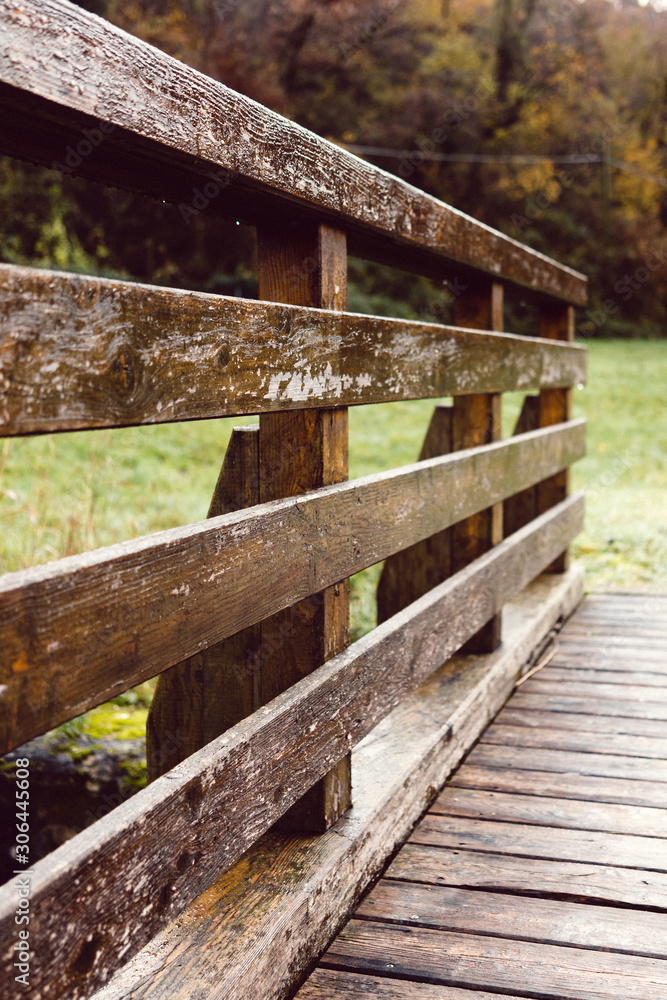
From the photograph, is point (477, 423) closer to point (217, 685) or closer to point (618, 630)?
point (217, 685)

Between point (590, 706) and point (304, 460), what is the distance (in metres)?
2.01

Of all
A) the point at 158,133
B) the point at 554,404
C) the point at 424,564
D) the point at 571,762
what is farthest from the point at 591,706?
the point at 158,133

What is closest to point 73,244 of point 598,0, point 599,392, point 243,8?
point 599,392

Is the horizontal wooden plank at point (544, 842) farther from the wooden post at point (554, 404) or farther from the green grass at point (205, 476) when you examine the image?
the wooden post at point (554, 404)

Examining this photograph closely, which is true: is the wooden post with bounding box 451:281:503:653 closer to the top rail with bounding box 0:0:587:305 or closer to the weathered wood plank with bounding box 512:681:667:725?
the weathered wood plank with bounding box 512:681:667:725

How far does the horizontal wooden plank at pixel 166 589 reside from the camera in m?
0.95

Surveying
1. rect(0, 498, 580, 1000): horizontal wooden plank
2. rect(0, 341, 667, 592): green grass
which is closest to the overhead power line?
rect(0, 341, 667, 592): green grass

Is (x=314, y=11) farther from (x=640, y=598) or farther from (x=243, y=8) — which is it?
(x=640, y=598)

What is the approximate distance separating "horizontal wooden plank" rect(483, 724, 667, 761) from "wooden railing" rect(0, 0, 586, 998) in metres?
0.54

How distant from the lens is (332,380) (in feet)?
5.63

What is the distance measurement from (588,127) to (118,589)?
3425cm

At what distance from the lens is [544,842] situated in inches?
85.4

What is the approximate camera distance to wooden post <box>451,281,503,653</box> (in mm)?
3010

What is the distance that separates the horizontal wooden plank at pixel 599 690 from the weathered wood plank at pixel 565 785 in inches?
30.4
